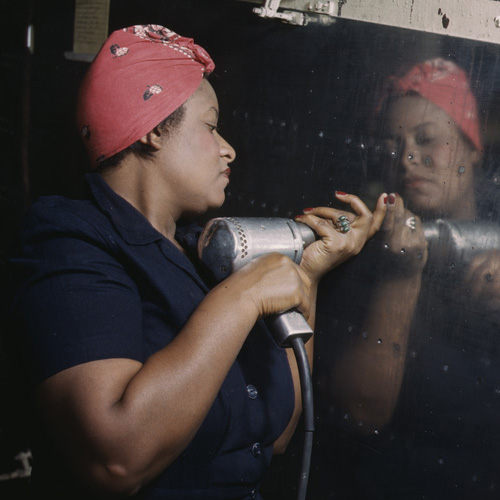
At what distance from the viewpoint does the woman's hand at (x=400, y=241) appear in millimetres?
1259

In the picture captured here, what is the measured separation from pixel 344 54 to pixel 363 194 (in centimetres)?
31

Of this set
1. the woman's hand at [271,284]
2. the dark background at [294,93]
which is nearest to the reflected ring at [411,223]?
the dark background at [294,93]

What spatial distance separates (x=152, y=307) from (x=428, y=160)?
24.2 inches

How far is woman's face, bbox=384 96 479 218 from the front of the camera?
3.86 ft

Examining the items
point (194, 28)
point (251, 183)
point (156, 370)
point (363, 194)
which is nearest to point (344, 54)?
point (363, 194)

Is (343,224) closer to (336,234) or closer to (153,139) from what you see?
(336,234)

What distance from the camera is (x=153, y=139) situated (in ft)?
3.86

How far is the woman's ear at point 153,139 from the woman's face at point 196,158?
1 centimetres

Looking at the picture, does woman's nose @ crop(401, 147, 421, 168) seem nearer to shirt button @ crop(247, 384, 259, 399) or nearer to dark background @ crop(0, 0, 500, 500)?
dark background @ crop(0, 0, 500, 500)

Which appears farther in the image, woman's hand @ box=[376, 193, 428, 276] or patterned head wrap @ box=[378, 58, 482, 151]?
woman's hand @ box=[376, 193, 428, 276]

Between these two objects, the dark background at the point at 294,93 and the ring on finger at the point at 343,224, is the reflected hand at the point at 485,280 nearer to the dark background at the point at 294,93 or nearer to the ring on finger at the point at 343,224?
the dark background at the point at 294,93

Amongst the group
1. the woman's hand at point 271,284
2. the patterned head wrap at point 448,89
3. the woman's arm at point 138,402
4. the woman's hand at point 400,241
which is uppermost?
the patterned head wrap at point 448,89

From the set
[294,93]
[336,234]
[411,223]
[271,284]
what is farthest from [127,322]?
[294,93]

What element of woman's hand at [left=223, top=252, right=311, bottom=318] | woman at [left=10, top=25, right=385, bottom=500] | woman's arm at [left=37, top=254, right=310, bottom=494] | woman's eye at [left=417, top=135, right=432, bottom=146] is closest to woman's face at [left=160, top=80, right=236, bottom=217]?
woman at [left=10, top=25, right=385, bottom=500]
